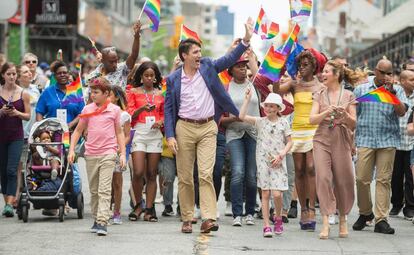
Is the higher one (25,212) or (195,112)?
(195,112)

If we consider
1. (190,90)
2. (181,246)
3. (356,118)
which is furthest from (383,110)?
(181,246)

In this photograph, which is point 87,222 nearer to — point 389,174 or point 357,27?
point 389,174

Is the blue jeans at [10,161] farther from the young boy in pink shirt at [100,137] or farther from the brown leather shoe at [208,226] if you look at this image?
the brown leather shoe at [208,226]

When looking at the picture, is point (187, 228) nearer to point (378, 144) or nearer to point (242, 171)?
point (242, 171)

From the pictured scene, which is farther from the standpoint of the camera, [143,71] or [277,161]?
[143,71]

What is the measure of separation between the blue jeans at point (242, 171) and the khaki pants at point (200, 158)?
968 mm

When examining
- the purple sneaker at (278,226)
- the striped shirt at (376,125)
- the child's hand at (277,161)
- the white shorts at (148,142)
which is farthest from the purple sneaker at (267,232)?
the white shorts at (148,142)

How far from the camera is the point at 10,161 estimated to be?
13070mm

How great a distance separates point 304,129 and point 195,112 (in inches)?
64.7

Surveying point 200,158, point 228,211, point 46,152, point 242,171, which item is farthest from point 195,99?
point 228,211

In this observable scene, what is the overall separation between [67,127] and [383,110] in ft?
11.7

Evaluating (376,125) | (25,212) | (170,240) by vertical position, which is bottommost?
(170,240)

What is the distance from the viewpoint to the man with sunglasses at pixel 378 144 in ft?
39.5

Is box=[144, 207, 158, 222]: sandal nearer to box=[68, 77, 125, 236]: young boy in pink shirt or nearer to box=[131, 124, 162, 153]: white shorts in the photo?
box=[131, 124, 162, 153]: white shorts
